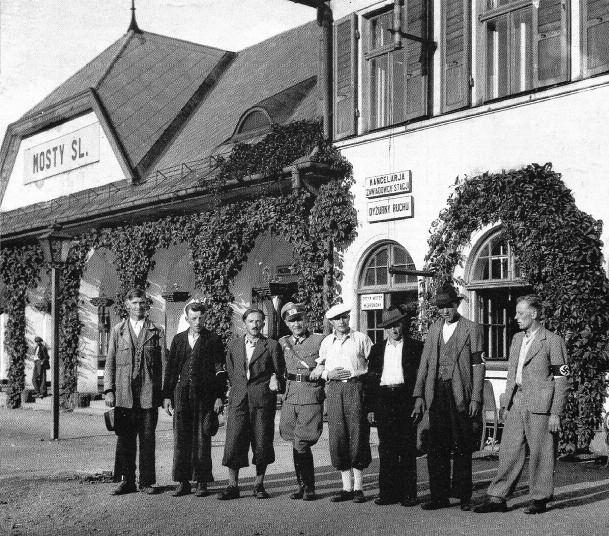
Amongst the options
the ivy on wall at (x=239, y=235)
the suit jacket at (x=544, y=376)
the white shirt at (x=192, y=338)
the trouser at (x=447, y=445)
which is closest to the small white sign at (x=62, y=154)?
the ivy on wall at (x=239, y=235)

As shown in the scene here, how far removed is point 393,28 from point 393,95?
0.95 m

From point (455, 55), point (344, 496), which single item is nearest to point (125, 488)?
point (344, 496)

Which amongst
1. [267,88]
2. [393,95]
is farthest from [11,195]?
[393,95]

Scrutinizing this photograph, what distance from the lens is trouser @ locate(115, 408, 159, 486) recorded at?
8.79 m

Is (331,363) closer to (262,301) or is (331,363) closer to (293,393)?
(293,393)

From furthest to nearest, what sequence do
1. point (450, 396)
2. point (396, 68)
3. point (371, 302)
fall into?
point (371, 302)
point (396, 68)
point (450, 396)

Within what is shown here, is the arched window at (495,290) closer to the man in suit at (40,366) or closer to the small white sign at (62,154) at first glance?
the small white sign at (62,154)

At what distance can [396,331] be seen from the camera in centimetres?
826

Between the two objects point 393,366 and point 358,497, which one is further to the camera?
point 393,366

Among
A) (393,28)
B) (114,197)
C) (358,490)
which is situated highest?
(393,28)

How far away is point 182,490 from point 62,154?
55.1 ft

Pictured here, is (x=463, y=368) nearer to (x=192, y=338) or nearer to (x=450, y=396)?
(x=450, y=396)

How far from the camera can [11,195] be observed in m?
26.2

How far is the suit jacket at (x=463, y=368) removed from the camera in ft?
25.4
